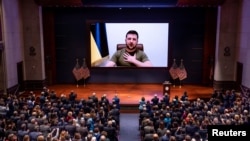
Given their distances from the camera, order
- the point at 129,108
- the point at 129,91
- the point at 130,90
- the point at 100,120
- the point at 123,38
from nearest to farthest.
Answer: the point at 100,120
the point at 129,108
the point at 129,91
the point at 130,90
the point at 123,38

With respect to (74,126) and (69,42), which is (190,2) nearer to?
(69,42)

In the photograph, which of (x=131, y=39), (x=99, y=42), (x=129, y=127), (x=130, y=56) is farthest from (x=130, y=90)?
(x=129, y=127)

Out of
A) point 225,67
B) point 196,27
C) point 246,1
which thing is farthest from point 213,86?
point 246,1

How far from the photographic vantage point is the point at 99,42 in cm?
1973

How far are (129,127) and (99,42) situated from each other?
7.79m

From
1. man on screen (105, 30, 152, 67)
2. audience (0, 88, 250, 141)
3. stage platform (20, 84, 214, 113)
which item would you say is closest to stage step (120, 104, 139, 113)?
stage platform (20, 84, 214, 113)

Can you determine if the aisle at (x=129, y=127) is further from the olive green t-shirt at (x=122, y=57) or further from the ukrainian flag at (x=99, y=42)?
the ukrainian flag at (x=99, y=42)

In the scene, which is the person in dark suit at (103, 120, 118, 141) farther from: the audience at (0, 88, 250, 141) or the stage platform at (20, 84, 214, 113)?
the stage platform at (20, 84, 214, 113)

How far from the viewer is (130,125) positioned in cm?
1383

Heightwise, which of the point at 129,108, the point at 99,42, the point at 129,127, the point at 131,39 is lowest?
the point at 129,127

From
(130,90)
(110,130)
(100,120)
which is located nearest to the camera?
(110,130)

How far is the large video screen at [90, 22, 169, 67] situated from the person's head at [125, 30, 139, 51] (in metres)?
0.19

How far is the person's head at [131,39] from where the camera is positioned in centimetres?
1959

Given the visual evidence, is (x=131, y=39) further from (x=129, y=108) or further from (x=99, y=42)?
(x=129, y=108)
